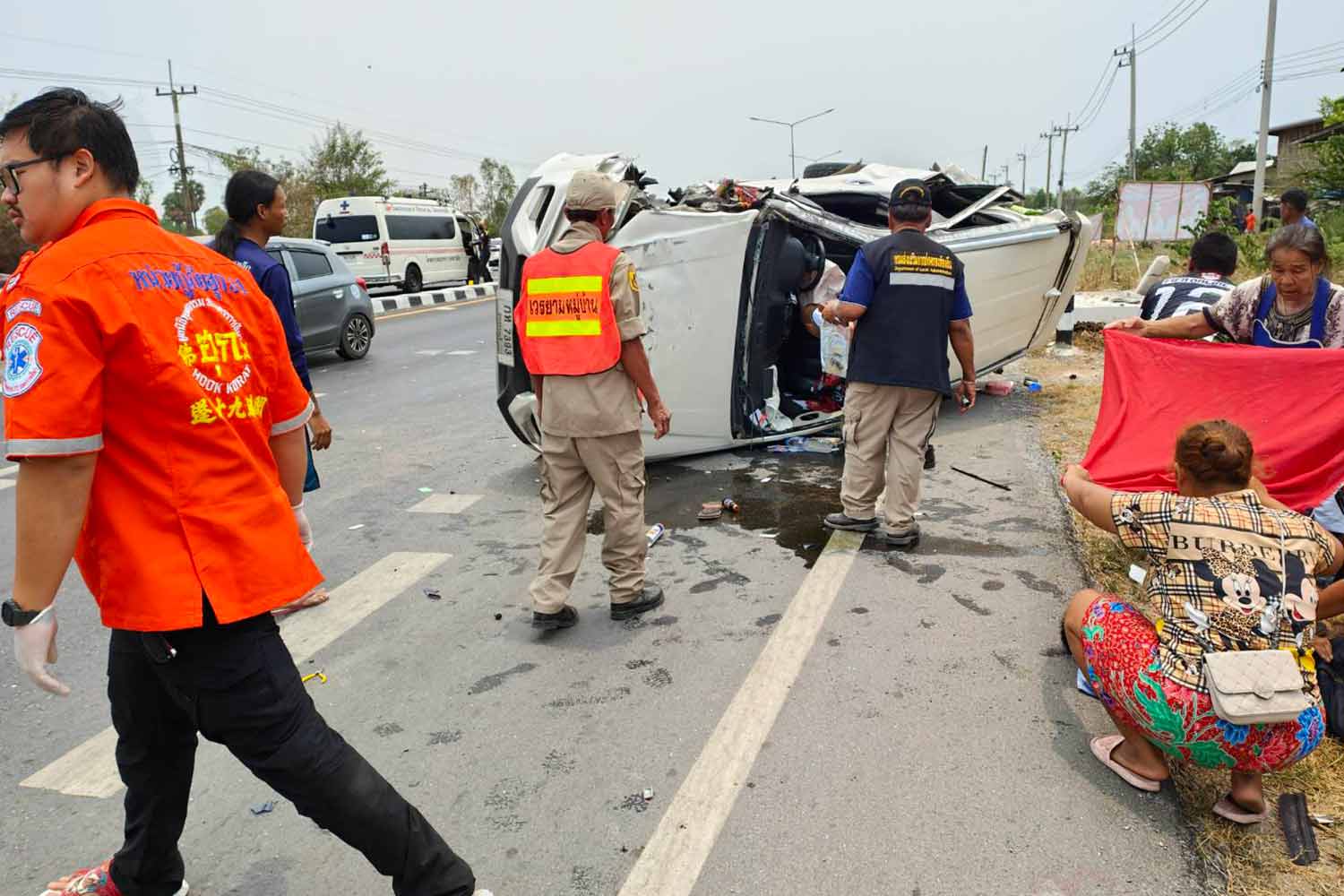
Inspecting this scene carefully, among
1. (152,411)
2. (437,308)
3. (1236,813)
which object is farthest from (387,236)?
(1236,813)

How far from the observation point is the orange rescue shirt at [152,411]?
5.50 ft

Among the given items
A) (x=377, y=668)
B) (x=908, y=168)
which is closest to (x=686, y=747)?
(x=377, y=668)

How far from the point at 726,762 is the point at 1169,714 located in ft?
4.19

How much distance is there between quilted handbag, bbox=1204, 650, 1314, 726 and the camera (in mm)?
2301

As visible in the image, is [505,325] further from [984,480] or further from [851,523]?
[984,480]

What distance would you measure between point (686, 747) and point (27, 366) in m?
2.12

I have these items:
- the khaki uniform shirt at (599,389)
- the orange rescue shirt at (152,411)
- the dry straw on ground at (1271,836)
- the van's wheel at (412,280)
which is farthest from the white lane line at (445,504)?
the van's wheel at (412,280)

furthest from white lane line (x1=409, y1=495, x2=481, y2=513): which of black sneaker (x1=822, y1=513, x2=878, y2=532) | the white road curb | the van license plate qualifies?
the white road curb

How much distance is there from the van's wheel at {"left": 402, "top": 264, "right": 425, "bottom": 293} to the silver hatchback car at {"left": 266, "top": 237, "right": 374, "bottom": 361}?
1038 centimetres

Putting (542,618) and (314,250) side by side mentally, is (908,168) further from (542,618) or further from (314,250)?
(314,250)

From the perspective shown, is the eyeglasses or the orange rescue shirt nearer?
the orange rescue shirt

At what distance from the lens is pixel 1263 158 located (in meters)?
23.8

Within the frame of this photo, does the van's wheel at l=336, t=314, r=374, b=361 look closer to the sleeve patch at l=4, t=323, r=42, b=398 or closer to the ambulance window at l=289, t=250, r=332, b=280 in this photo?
the ambulance window at l=289, t=250, r=332, b=280

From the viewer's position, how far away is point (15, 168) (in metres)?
1.82
